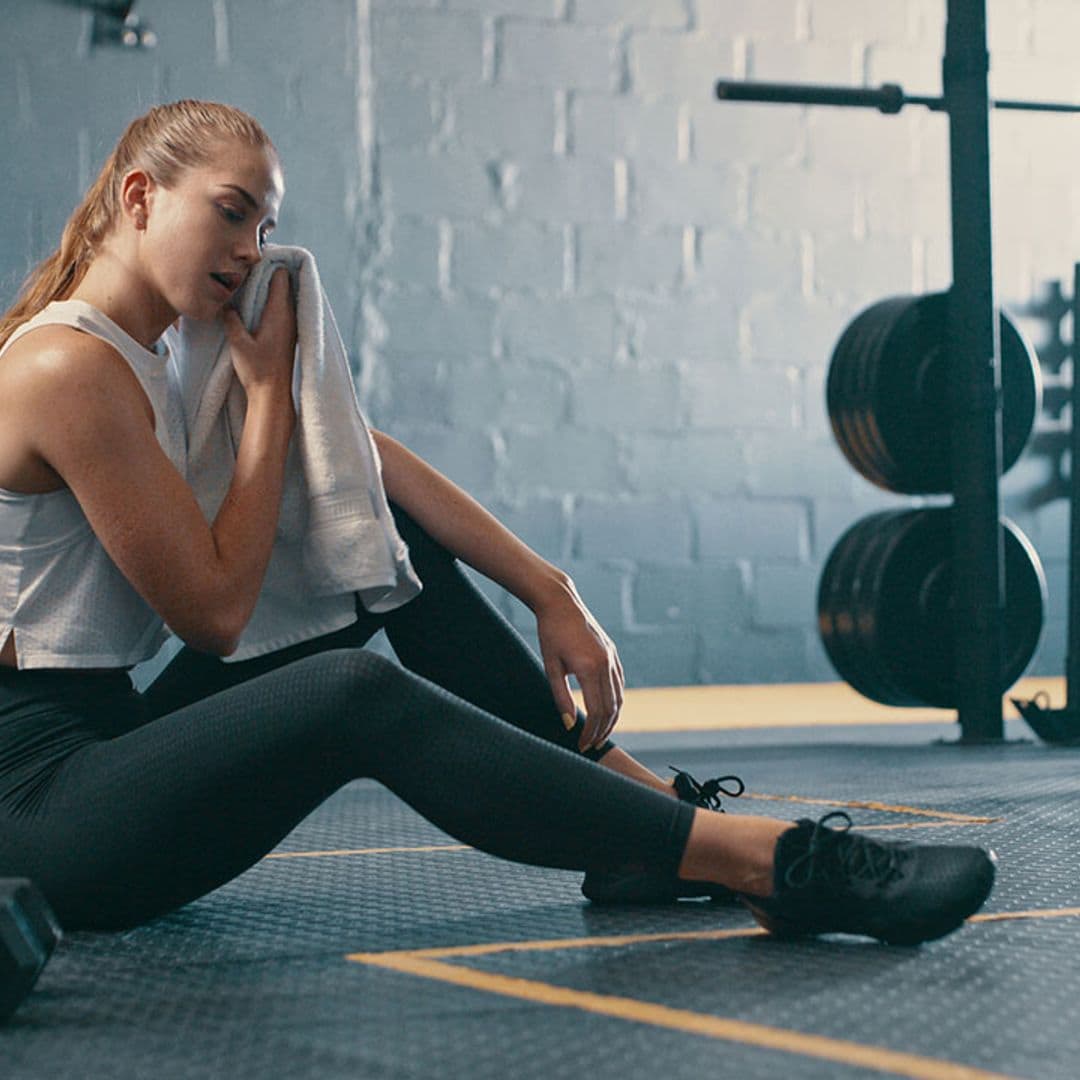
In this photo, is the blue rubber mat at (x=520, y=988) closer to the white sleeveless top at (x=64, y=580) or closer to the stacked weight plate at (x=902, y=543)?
the white sleeveless top at (x=64, y=580)

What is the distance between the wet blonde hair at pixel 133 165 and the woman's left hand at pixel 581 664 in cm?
52

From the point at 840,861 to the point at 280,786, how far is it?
45 centimetres

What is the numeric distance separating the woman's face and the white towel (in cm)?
11

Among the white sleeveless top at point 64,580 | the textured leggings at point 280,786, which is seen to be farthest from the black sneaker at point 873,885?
the white sleeveless top at point 64,580

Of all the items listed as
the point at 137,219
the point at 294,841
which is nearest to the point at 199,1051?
the point at 137,219

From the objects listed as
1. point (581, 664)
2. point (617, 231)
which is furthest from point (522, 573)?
point (617, 231)

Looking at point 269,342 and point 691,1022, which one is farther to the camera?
point 269,342

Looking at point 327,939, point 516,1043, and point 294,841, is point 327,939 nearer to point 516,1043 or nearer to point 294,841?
point 516,1043

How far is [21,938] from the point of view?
1232 millimetres

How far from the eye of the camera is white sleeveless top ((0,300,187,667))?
148 centimetres

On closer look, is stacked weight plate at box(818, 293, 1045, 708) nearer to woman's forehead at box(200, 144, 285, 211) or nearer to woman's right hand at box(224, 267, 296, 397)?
woman's right hand at box(224, 267, 296, 397)

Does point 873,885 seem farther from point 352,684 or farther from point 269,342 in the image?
point 269,342

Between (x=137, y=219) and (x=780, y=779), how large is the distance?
69.3 inches

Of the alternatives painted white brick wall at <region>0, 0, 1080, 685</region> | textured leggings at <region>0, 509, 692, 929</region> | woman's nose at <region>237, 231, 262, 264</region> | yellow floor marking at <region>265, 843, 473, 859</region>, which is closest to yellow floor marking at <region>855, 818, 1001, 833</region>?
yellow floor marking at <region>265, 843, 473, 859</region>
